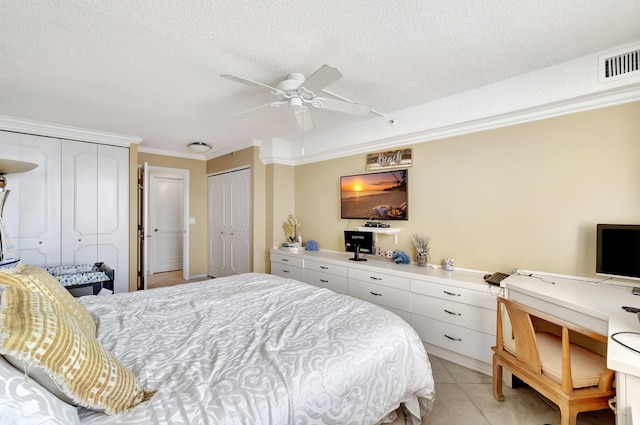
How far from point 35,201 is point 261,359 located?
4039 mm

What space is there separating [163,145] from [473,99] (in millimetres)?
4547

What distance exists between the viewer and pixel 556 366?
1.61 meters

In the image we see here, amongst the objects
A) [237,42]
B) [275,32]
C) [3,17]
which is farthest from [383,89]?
[3,17]

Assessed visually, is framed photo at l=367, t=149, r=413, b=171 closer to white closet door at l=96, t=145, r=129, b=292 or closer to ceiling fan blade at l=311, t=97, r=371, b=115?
ceiling fan blade at l=311, t=97, r=371, b=115

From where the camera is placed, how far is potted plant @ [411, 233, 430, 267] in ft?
9.66

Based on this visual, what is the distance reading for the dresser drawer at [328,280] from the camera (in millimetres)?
3271

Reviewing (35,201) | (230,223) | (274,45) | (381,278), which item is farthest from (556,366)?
(35,201)

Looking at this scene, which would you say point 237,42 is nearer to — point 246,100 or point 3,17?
point 246,100

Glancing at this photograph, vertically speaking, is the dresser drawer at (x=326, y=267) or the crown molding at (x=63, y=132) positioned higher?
the crown molding at (x=63, y=132)

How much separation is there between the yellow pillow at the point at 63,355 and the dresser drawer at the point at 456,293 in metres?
2.24

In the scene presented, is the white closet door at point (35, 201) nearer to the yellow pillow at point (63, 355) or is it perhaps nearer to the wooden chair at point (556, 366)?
the yellow pillow at point (63, 355)

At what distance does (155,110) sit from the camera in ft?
9.94

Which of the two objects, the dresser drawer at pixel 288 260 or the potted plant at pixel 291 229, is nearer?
the dresser drawer at pixel 288 260

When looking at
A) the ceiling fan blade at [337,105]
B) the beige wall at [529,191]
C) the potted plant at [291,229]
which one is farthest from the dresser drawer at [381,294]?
the ceiling fan blade at [337,105]
